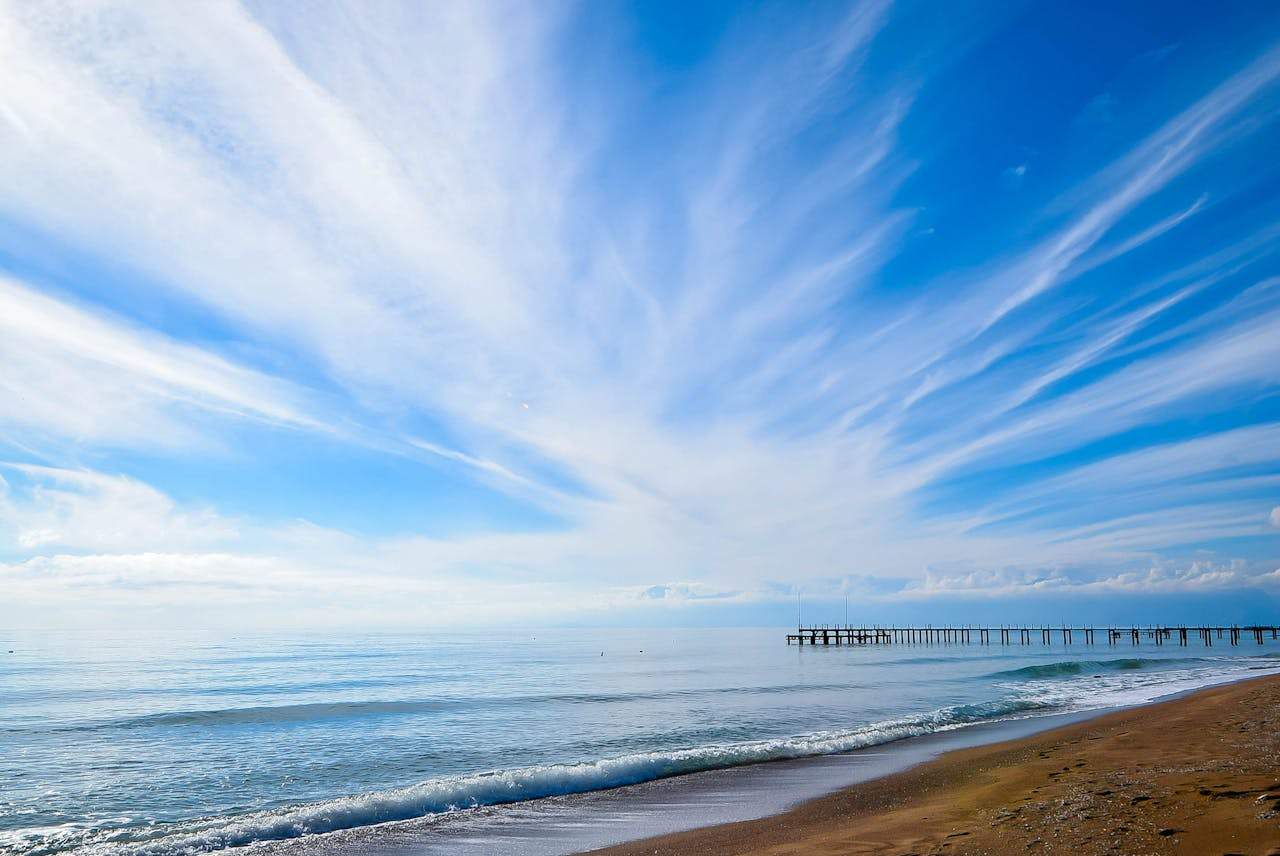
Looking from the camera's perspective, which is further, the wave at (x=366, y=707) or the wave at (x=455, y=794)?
the wave at (x=366, y=707)

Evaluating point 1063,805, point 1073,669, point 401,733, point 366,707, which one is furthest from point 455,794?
point 1073,669

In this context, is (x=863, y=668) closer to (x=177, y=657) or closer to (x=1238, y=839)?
(x=1238, y=839)

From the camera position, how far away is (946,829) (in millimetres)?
9516

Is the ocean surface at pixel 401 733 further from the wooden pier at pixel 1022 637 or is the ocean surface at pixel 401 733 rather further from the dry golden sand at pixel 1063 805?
the wooden pier at pixel 1022 637

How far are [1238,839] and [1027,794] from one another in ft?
16.3

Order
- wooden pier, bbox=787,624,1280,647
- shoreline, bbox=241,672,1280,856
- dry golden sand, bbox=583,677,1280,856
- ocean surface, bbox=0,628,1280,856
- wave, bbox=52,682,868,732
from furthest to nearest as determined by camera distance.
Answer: wooden pier, bbox=787,624,1280,647 → wave, bbox=52,682,868,732 → ocean surface, bbox=0,628,1280,856 → shoreline, bbox=241,672,1280,856 → dry golden sand, bbox=583,677,1280,856

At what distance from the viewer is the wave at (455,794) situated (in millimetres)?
12812

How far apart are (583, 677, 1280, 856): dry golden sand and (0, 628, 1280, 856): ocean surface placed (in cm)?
525

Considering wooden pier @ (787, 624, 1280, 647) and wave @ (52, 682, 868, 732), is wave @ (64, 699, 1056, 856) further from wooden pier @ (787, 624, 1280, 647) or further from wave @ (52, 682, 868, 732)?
wooden pier @ (787, 624, 1280, 647)

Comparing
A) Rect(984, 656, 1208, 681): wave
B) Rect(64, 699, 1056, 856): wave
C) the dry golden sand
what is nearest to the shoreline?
Rect(64, 699, 1056, 856): wave

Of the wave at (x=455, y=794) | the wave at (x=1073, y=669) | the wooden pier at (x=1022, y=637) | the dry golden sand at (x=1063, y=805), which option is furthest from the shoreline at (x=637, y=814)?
the wooden pier at (x=1022, y=637)

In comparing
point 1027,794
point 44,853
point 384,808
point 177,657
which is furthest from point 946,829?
point 177,657

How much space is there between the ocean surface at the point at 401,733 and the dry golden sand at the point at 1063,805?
525cm

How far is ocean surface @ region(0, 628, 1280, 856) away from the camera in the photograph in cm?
1471
